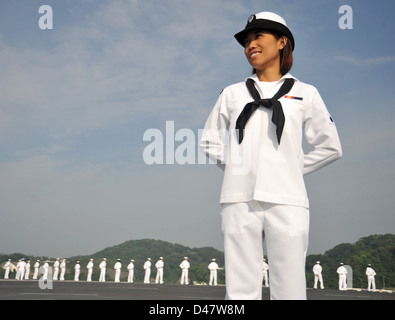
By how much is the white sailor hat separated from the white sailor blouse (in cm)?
37

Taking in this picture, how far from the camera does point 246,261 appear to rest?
3.18 metres

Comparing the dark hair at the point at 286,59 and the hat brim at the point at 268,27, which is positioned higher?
the hat brim at the point at 268,27

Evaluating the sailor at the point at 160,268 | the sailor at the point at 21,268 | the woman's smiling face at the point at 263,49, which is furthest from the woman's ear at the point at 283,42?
the sailor at the point at 21,268

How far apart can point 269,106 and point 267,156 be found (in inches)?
15.4

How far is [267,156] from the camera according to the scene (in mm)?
3260

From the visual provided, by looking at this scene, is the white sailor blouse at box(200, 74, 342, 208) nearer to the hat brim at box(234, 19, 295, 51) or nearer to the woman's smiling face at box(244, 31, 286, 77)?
the woman's smiling face at box(244, 31, 286, 77)

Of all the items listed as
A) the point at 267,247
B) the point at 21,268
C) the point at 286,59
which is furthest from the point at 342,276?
the point at 267,247

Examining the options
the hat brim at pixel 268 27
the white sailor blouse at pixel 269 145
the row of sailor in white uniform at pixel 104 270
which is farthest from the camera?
the row of sailor in white uniform at pixel 104 270

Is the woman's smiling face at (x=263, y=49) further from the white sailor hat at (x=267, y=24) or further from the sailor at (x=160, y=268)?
the sailor at (x=160, y=268)

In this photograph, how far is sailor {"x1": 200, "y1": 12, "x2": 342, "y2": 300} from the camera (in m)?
3.12

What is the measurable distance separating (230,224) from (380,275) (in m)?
61.3

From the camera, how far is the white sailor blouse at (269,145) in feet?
10.5
